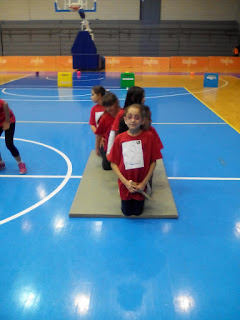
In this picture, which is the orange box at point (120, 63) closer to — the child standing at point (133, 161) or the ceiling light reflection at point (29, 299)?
the child standing at point (133, 161)

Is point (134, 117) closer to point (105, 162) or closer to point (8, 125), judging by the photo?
point (105, 162)

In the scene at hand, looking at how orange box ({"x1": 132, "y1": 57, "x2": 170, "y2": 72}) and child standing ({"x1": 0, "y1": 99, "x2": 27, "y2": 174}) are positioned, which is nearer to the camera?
child standing ({"x1": 0, "y1": 99, "x2": 27, "y2": 174})

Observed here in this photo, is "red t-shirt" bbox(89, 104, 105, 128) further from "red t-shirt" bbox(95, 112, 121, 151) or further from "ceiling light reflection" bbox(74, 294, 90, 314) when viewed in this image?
"ceiling light reflection" bbox(74, 294, 90, 314)

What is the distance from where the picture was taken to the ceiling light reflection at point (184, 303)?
2053 mm

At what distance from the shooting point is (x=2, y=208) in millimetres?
3311

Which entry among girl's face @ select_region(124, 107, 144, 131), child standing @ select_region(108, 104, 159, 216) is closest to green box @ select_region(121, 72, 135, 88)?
child standing @ select_region(108, 104, 159, 216)

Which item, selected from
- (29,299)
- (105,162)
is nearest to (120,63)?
(105,162)

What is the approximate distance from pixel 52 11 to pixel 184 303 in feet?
81.4

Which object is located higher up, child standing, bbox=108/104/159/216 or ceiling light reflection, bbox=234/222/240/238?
child standing, bbox=108/104/159/216

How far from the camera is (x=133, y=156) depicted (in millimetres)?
2955

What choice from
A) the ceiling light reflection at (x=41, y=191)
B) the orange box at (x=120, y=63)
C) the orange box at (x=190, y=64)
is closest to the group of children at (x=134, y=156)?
the ceiling light reflection at (x=41, y=191)

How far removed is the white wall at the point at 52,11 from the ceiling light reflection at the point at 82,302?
77.6ft

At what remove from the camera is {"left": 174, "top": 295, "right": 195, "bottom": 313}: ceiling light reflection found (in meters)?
2.05

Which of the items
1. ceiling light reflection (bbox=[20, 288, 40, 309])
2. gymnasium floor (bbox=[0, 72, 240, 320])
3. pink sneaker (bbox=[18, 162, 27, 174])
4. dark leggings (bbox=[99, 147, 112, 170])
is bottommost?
ceiling light reflection (bbox=[20, 288, 40, 309])
